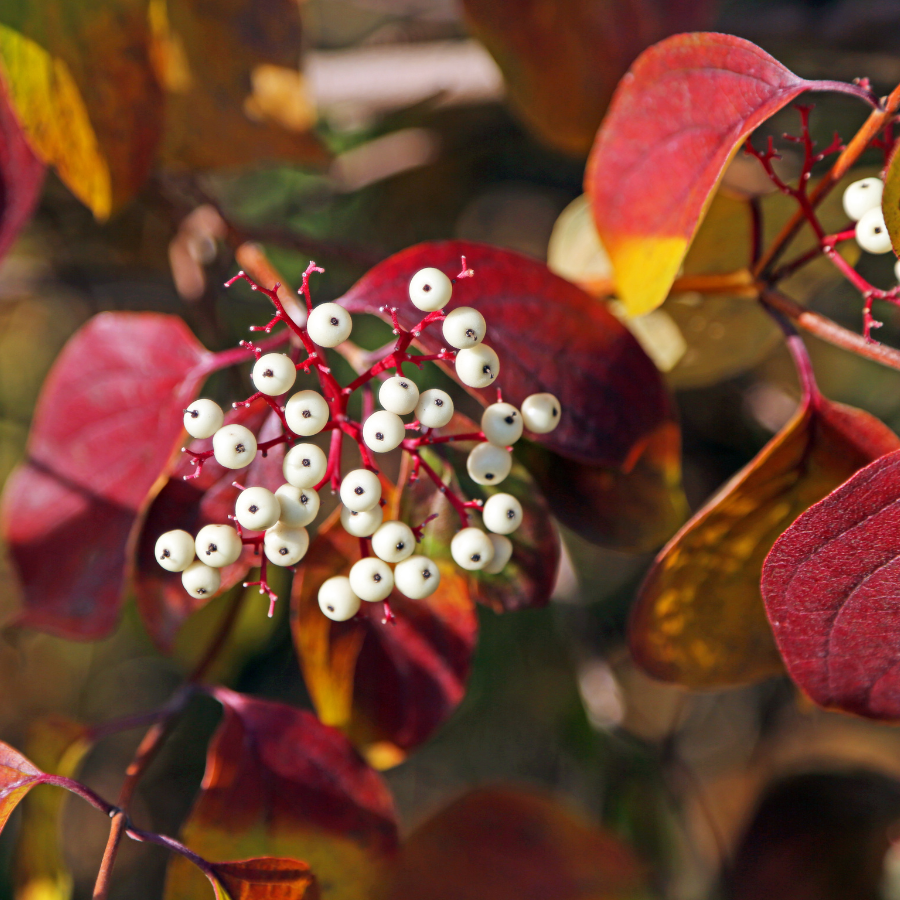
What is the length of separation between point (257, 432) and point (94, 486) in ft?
0.56

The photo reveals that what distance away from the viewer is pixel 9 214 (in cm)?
54

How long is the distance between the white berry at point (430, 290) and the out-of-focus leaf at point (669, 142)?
0.42ft

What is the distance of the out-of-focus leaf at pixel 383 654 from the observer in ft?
1.49

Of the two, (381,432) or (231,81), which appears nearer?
(381,432)

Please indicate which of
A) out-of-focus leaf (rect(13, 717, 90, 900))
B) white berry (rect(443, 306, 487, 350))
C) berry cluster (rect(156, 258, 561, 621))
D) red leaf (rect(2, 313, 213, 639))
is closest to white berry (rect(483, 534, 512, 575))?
berry cluster (rect(156, 258, 561, 621))

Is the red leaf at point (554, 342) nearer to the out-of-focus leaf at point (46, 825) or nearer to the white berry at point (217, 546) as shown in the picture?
the white berry at point (217, 546)

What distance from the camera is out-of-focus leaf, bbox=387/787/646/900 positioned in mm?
565

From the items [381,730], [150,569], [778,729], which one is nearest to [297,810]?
[381,730]

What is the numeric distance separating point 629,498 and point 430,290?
202 millimetres

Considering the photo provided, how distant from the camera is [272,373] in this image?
1.21ft

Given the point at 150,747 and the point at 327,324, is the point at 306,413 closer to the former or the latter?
the point at 327,324

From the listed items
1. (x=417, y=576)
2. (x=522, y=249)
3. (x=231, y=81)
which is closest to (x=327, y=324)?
(x=417, y=576)

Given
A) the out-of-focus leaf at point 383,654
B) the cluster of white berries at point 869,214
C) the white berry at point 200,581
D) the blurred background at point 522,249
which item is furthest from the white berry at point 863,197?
the white berry at point 200,581

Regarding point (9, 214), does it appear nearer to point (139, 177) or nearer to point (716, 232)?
point (139, 177)
